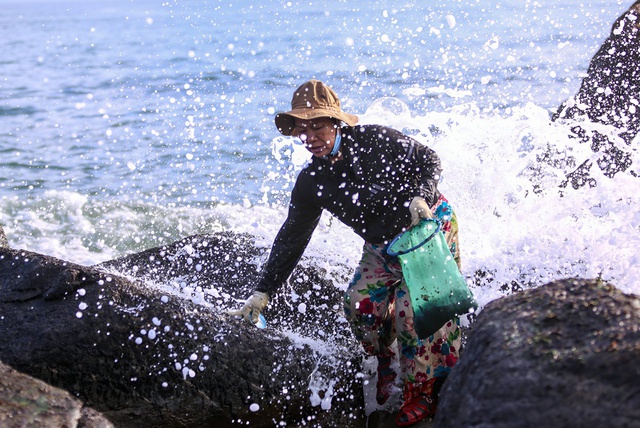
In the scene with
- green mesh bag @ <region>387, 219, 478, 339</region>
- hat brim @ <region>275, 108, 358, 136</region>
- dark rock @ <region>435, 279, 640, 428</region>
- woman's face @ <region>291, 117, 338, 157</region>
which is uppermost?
hat brim @ <region>275, 108, 358, 136</region>

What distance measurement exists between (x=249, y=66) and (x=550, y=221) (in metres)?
13.3

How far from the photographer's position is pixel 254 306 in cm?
434

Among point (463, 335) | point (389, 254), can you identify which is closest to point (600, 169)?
point (463, 335)

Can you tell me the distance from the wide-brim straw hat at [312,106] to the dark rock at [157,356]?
Result: 103 centimetres

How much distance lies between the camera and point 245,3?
37.3m

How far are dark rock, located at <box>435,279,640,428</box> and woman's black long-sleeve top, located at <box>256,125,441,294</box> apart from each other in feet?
4.89

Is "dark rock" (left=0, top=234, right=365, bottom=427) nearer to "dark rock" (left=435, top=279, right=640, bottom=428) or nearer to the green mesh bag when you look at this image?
the green mesh bag

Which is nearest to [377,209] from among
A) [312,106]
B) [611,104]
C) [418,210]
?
[418,210]

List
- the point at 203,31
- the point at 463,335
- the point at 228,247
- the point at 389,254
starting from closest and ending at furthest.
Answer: the point at 389,254, the point at 463,335, the point at 228,247, the point at 203,31

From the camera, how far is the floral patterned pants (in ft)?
13.4

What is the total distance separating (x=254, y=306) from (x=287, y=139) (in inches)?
265

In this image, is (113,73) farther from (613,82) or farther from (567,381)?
(567,381)

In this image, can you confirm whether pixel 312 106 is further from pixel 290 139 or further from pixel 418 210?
pixel 290 139

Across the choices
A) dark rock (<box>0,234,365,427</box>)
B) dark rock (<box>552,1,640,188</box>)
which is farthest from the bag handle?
dark rock (<box>552,1,640,188</box>)
